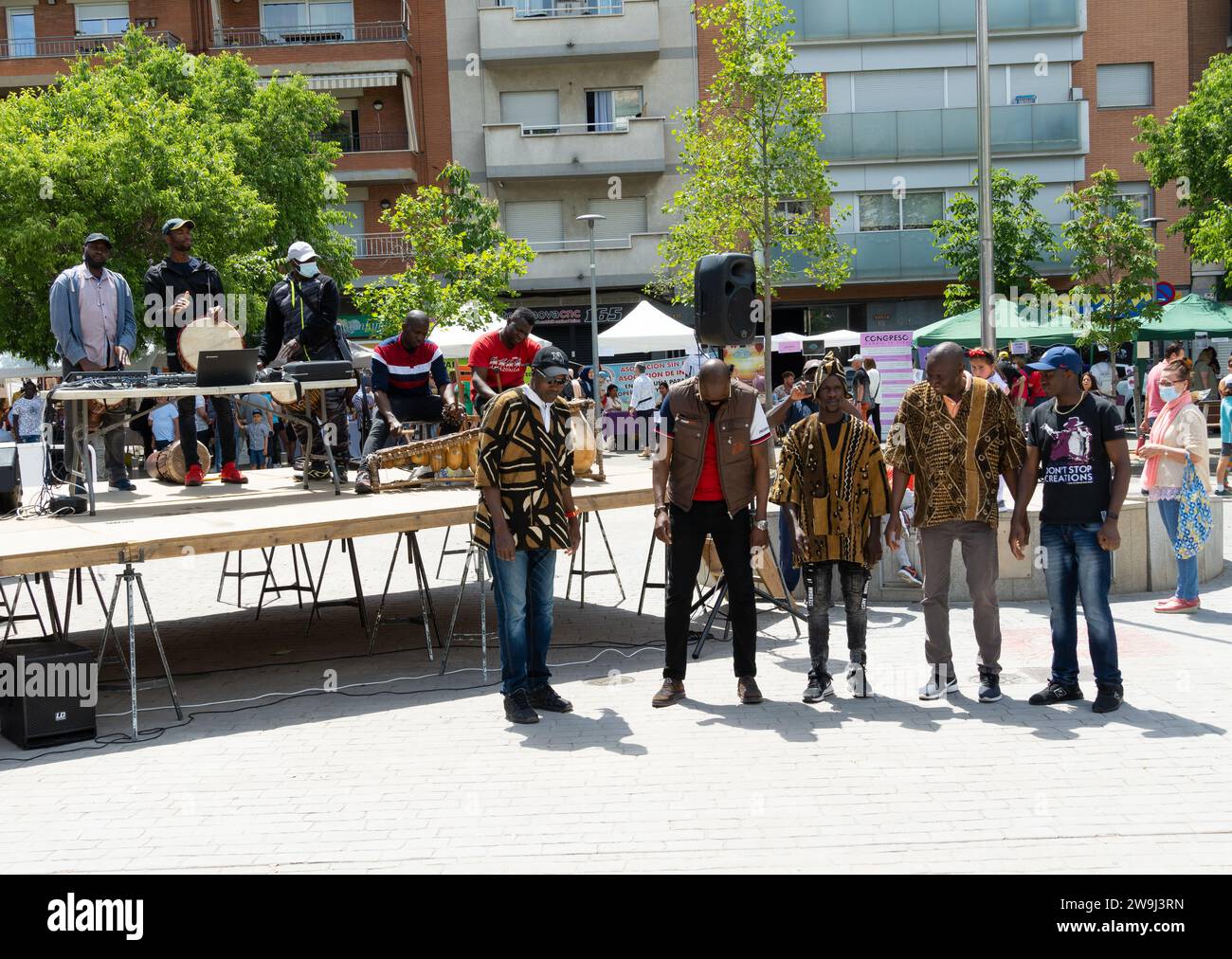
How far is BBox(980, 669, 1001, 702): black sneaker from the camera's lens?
7.51m

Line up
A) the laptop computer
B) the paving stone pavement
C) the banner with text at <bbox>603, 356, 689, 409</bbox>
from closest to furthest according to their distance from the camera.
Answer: the paving stone pavement, the laptop computer, the banner with text at <bbox>603, 356, 689, 409</bbox>

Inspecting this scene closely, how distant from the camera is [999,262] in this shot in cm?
2641

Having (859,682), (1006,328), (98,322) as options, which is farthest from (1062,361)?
(1006,328)

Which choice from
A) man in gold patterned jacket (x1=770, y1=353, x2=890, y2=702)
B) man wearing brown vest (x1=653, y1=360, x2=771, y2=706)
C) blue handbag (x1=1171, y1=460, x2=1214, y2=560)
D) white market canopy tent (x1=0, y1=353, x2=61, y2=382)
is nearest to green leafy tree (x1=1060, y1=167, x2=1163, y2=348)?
blue handbag (x1=1171, y1=460, x2=1214, y2=560)

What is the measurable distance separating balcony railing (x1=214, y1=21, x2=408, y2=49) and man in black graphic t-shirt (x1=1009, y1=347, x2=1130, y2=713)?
36.1m

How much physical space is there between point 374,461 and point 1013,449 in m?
4.38

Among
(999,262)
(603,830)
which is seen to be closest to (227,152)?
(999,262)

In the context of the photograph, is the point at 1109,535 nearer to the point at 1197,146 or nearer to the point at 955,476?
the point at 955,476

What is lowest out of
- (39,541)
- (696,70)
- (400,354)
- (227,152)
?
(39,541)

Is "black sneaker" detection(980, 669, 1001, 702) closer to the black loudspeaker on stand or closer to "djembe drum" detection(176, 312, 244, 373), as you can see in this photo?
the black loudspeaker on stand

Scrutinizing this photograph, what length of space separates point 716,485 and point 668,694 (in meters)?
1.29

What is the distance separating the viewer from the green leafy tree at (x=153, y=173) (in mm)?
27609

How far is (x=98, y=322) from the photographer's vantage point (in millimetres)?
9945

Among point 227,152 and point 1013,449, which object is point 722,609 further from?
point 227,152
